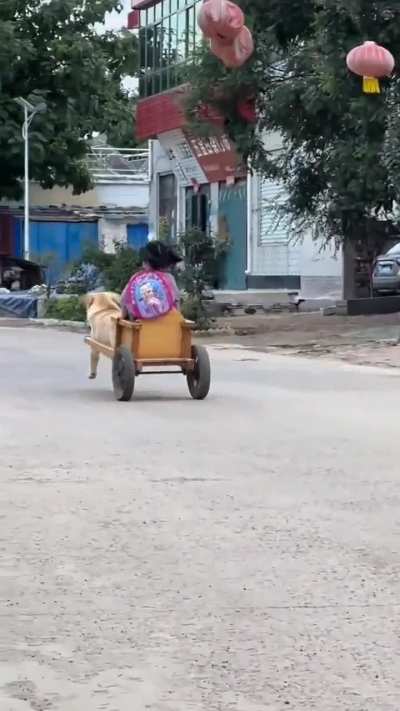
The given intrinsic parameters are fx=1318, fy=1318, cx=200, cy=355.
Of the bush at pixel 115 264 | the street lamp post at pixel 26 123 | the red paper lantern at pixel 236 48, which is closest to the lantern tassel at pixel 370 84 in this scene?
the red paper lantern at pixel 236 48

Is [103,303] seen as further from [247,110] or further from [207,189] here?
[207,189]

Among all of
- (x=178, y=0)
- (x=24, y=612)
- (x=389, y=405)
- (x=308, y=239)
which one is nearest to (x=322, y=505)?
(x=24, y=612)

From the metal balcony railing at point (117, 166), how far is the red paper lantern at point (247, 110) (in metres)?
23.7

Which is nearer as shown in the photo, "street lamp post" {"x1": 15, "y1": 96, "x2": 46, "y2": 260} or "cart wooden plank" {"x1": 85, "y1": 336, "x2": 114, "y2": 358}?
"cart wooden plank" {"x1": 85, "y1": 336, "x2": 114, "y2": 358}

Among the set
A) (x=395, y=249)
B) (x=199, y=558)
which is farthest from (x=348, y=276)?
(x=199, y=558)

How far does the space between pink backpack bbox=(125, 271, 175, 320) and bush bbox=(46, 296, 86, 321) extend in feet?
45.1

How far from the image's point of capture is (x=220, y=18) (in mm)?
18109

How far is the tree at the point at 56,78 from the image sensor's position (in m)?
41.3

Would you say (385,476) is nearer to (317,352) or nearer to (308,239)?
(317,352)

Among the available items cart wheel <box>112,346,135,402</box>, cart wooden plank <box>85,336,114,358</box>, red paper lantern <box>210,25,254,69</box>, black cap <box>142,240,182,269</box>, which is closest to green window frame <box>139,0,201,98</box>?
red paper lantern <box>210,25,254,69</box>

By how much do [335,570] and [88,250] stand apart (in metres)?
21.5

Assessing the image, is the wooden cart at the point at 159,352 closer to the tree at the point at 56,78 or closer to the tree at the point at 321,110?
the tree at the point at 321,110

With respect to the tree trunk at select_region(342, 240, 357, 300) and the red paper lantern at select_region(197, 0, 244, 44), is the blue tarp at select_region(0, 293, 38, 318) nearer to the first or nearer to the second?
the tree trunk at select_region(342, 240, 357, 300)

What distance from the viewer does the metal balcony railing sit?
4959cm
